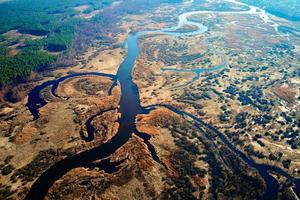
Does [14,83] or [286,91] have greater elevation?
[14,83]

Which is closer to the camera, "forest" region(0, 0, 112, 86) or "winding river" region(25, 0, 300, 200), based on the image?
"winding river" region(25, 0, 300, 200)

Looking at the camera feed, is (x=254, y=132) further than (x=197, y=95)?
No

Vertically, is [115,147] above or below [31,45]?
below

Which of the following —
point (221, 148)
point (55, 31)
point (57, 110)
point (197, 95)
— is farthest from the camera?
point (55, 31)

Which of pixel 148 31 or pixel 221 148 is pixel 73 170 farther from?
pixel 148 31

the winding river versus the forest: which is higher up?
the forest

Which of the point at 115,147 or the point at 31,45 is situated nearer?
the point at 115,147

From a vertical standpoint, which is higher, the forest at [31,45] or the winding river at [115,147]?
the forest at [31,45]

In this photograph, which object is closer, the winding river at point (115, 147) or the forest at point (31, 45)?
the winding river at point (115, 147)

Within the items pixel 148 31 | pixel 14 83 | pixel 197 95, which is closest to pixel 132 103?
pixel 197 95

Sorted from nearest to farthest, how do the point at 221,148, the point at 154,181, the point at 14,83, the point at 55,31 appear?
the point at 154,181 → the point at 221,148 → the point at 14,83 → the point at 55,31
